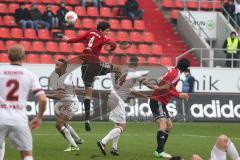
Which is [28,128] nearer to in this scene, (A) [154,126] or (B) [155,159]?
(B) [155,159]

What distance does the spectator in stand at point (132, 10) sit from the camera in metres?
32.5

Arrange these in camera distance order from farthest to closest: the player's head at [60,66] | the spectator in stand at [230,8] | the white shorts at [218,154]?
the spectator in stand at [230,8] < the player's head at [60,66] < the white shorts at [218,154]

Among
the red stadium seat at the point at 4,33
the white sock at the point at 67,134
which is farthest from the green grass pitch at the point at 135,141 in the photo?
the red stadium seat at the point at 4,33

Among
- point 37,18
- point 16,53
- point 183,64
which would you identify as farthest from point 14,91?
point 37,18

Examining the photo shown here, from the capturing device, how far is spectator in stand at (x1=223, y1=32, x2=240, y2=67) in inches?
1221

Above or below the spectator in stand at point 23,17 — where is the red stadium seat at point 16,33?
below

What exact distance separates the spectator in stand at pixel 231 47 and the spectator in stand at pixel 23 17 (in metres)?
8.13

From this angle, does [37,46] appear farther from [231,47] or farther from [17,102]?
[17,102]

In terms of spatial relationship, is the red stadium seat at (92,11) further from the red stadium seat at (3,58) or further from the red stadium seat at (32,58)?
the red stadium seat at (3,58)

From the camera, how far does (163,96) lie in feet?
53.5

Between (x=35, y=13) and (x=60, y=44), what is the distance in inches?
63.1

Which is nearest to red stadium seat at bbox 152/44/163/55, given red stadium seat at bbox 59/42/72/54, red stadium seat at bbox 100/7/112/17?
red stadium seat at bbox 100/7/112/17

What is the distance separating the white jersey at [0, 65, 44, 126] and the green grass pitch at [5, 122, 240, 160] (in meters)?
3.94

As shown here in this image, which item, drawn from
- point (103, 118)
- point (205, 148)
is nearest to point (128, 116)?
point (103, 118)
